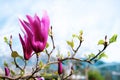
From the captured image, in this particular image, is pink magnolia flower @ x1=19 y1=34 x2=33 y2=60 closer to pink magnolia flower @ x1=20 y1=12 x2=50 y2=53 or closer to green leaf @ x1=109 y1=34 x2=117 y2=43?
pink magnolia flower @ x1=20 y1=12 x2=50 y2=53

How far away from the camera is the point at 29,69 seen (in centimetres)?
148

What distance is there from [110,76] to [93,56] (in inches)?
878

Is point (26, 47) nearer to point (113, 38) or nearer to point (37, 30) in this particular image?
point (37, 30)

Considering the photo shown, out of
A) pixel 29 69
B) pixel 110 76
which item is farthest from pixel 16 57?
pixel 110 76

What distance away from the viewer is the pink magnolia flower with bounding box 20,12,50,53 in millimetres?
1104

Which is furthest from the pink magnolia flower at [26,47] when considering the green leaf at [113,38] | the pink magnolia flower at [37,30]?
the green leaf at [113,38]

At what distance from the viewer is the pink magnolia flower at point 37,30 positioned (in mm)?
1104

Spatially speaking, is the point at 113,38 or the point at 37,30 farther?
the point at 113,38

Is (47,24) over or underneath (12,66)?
over

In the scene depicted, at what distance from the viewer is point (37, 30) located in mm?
1122

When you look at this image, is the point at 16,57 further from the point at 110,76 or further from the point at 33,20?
the point at 110,76

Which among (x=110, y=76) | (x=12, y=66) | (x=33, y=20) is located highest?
(x=33, y=20)

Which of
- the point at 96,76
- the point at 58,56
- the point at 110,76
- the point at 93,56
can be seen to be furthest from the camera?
the point at 110,76

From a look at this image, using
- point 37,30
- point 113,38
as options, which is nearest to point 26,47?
point 37,30
